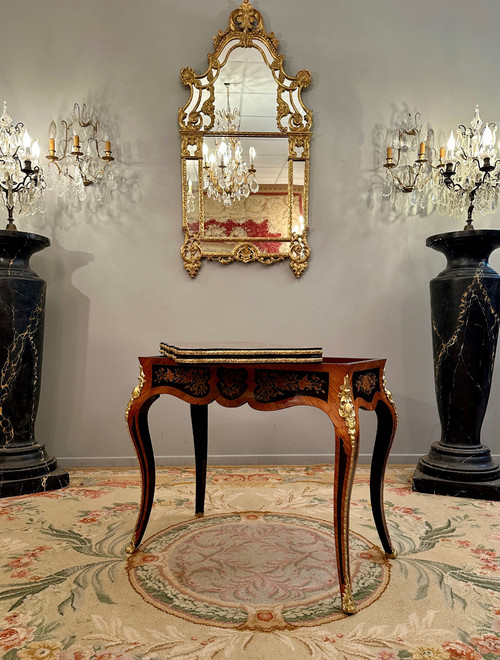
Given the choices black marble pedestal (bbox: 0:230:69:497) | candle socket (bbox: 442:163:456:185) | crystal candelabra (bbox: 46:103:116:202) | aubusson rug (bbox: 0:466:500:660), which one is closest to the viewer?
aubusson rug (bbox: 0:466:500:660)

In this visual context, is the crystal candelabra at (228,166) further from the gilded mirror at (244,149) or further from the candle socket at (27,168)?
the candle socket at (27,168)

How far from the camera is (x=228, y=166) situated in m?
3.30

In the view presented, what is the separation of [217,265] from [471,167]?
5.31ft

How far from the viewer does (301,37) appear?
3.36 metres

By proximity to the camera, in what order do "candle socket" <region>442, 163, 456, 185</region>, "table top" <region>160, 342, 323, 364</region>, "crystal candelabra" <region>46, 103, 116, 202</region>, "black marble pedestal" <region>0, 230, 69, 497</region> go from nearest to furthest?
"table top" <region>160, 342, 323, 364</region>, "black marble pedestal" <region>0, 230, 69, 497</region>, "candle socket" <region>442, 163, 456, 185</region>, "crystal candelabra" <region>46, 103, 116, 202</region>

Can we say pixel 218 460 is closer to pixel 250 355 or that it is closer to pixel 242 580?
pixel 242 580

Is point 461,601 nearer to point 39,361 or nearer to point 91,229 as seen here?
point 39,361

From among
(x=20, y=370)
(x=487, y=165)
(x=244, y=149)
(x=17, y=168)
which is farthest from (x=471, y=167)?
(x=20, y=370)

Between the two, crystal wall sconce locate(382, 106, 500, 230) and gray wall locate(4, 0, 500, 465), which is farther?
gray wall locate(4, 0, 500, 465)

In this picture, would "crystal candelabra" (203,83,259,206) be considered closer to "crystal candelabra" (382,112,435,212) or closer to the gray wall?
the gray wall

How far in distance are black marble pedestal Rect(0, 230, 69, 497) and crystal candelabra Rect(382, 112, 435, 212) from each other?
2.23 metres

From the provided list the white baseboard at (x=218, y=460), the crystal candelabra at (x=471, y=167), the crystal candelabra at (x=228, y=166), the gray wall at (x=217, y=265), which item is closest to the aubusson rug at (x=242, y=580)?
the white baseboard at (x=218, y=460)

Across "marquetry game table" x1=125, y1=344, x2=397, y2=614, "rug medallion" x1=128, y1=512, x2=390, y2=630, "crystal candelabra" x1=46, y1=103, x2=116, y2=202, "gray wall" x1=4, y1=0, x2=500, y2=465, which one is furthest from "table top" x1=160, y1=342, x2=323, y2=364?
"crystal candelabra" x1=46, y1=103, x2=116, y2=202

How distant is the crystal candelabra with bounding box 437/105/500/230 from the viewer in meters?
2.78
